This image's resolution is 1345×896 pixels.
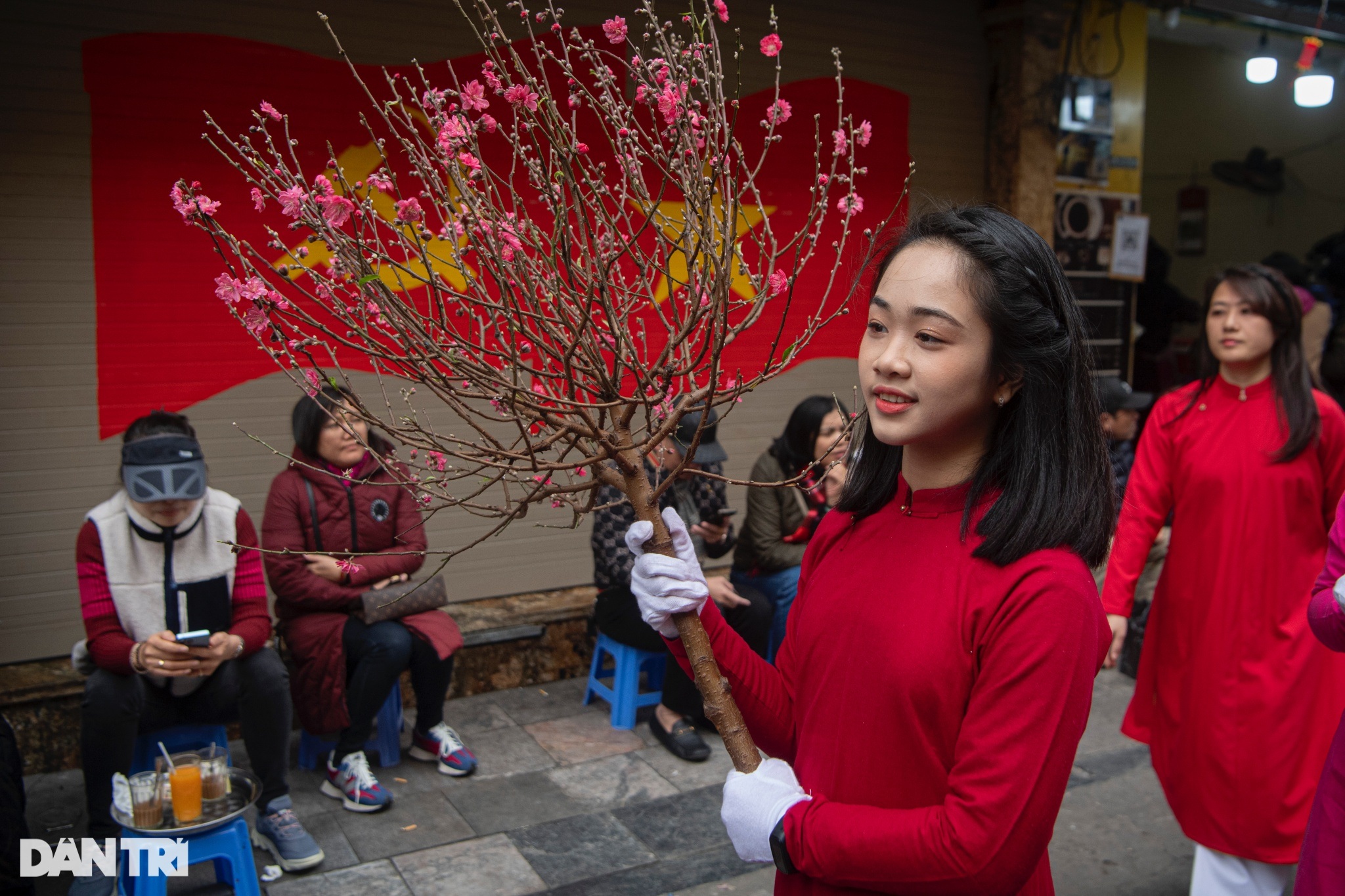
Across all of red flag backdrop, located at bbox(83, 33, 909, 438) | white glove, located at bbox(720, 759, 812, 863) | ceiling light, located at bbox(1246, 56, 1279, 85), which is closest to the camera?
white glove, located at bbox(720, 759, 812, 863)

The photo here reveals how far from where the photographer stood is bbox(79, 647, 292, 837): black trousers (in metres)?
3.85

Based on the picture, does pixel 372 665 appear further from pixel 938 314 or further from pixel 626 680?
pixel 938 314

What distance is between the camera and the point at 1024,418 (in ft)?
5.39

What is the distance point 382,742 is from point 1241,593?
3.57 meters

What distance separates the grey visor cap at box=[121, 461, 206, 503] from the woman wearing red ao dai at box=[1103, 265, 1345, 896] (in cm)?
330

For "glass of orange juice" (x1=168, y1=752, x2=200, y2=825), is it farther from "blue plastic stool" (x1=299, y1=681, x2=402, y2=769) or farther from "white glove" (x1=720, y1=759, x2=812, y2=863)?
"white glove" (x1=720, y1=759, x2=812, y2=863)

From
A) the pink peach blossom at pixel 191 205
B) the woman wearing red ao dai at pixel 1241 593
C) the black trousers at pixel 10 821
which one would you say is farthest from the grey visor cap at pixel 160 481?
the woman wearing red ao dai at pixel 1241 593

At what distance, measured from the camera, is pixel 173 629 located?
159 inches

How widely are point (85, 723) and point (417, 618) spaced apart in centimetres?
138

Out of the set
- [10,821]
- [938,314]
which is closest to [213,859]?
[10,821]

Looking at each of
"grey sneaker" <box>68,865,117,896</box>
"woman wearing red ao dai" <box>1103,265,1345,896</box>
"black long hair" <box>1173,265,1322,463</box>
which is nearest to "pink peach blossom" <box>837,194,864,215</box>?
"woman wearing red ao dai" <box>1103,265,1345,896</box>

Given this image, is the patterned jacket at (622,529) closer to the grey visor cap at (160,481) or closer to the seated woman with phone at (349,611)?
the seated woman with phone at (349,611)

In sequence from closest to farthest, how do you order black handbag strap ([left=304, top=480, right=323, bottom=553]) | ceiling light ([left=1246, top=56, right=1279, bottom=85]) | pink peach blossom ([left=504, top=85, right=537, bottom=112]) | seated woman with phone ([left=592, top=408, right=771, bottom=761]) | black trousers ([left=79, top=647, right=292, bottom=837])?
pink peach blossom ([left=504, top=85, right=537, bottom=112]), black trousers ([left=79, top=647, right=292, bottom=837]), black handbag strap ([left=304, top=480, right=323, bottom=553]), seated woman with phone ([left=592, top=408, right=771, bottom=761]), ceiling light ([left=1246, top=56, right=1279, bottom=85])

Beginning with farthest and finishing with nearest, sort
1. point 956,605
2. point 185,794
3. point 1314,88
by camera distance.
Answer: point 1314,88, point 185,794, point 956,605
